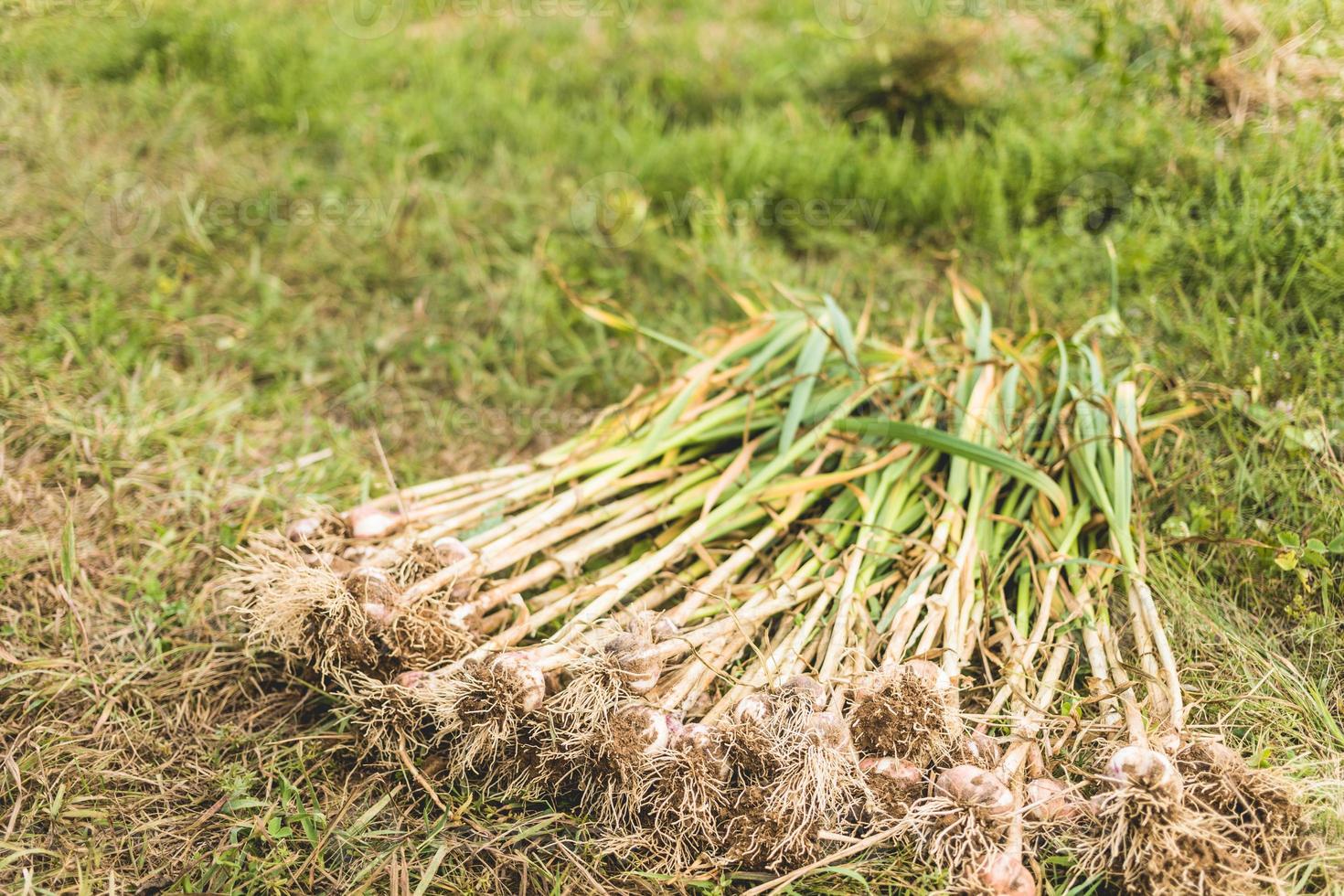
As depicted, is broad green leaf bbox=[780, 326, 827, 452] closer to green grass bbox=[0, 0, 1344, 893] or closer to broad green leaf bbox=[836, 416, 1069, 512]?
broad green leaf bbox=[836, 416, 1069, 512]

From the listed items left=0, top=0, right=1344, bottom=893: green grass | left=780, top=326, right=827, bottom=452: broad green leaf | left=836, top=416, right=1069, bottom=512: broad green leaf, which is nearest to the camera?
left=0, top=0, right=1344, bottom=893: green grass

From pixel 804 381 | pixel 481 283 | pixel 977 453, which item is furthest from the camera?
pixel 481 283

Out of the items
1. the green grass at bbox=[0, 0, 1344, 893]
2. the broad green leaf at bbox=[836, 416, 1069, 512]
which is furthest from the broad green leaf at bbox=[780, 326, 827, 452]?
the green grass at bbox=[0, 0, 1344, 893]

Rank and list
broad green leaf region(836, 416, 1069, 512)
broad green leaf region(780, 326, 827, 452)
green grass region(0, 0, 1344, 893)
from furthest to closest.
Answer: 1. broad green leaf region(780, 326, 827, 452)
2. broad green leaf region(836, 416, 1069, 512)
3. green grass region(0, 0, 1344, 893)

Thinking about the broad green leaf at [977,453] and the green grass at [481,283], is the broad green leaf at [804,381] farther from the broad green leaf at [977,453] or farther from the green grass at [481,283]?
the green grass at [481,283]

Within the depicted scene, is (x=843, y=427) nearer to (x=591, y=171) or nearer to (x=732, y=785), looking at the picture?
(x=732, y=785)

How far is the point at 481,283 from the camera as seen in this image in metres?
3.06

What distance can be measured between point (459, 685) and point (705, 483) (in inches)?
30.5

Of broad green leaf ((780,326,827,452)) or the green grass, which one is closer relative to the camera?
the green grass

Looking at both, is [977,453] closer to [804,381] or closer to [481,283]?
[804,381]

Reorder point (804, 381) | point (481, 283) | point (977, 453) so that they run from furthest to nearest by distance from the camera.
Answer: point (481, 283) → point (804, 381) → point (977, 453)

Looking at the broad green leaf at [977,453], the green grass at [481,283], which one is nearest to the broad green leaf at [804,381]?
the broad green leaf at [977,453]

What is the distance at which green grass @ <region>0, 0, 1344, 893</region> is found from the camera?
1.75m

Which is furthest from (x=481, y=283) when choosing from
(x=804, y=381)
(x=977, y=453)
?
(x=977, y=453)
